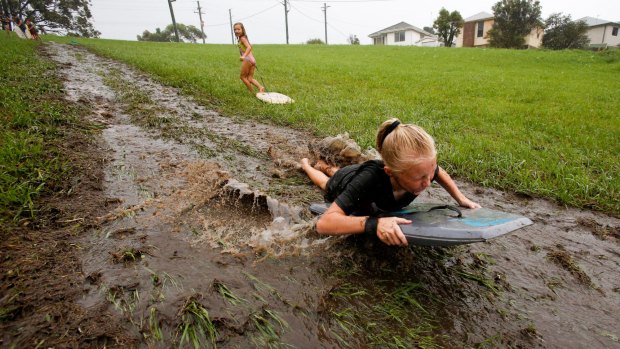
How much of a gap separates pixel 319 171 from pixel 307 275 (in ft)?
6.87

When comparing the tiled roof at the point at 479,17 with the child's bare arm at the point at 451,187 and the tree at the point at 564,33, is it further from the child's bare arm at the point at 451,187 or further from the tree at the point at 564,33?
the child's bare arm at the point at 451,187

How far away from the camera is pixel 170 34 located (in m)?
85.1

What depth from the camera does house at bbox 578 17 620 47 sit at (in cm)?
5002

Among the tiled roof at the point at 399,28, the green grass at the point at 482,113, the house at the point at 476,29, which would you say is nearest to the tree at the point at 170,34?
the tiled roof at the point at 399,28

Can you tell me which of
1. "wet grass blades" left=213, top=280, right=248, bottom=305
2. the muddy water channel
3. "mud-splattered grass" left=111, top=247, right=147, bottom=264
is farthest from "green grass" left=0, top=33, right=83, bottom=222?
"wet grass blades" left=213, top=280, right=248, bottom=305

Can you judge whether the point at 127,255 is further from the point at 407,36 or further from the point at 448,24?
the point at 407,36

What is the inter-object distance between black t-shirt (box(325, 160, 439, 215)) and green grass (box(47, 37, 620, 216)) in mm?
2310

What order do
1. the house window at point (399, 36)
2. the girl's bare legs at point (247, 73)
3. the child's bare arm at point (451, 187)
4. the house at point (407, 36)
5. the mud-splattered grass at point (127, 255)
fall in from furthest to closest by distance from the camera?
the house window at point (399, 36), the house at point (407, 36), the girl's bare legs at point (247, 73), the child's bare arm at point (451, 187), the mud-splattered grass at point (127, 255)

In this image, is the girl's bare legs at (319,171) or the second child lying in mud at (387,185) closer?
the second child lying in mud at (387,185)

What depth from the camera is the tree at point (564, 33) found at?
39625 millimetres

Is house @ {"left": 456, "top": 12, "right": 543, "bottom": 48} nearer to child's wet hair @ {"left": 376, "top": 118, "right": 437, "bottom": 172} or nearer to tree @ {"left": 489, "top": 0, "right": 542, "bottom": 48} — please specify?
tree @ {"left": 489, "top": 0, "right": 542, "bottom": 48}

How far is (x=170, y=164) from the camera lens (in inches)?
172

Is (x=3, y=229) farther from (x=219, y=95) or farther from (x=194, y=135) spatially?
(x=219, y=95)

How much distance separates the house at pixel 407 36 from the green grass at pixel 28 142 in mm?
63895
